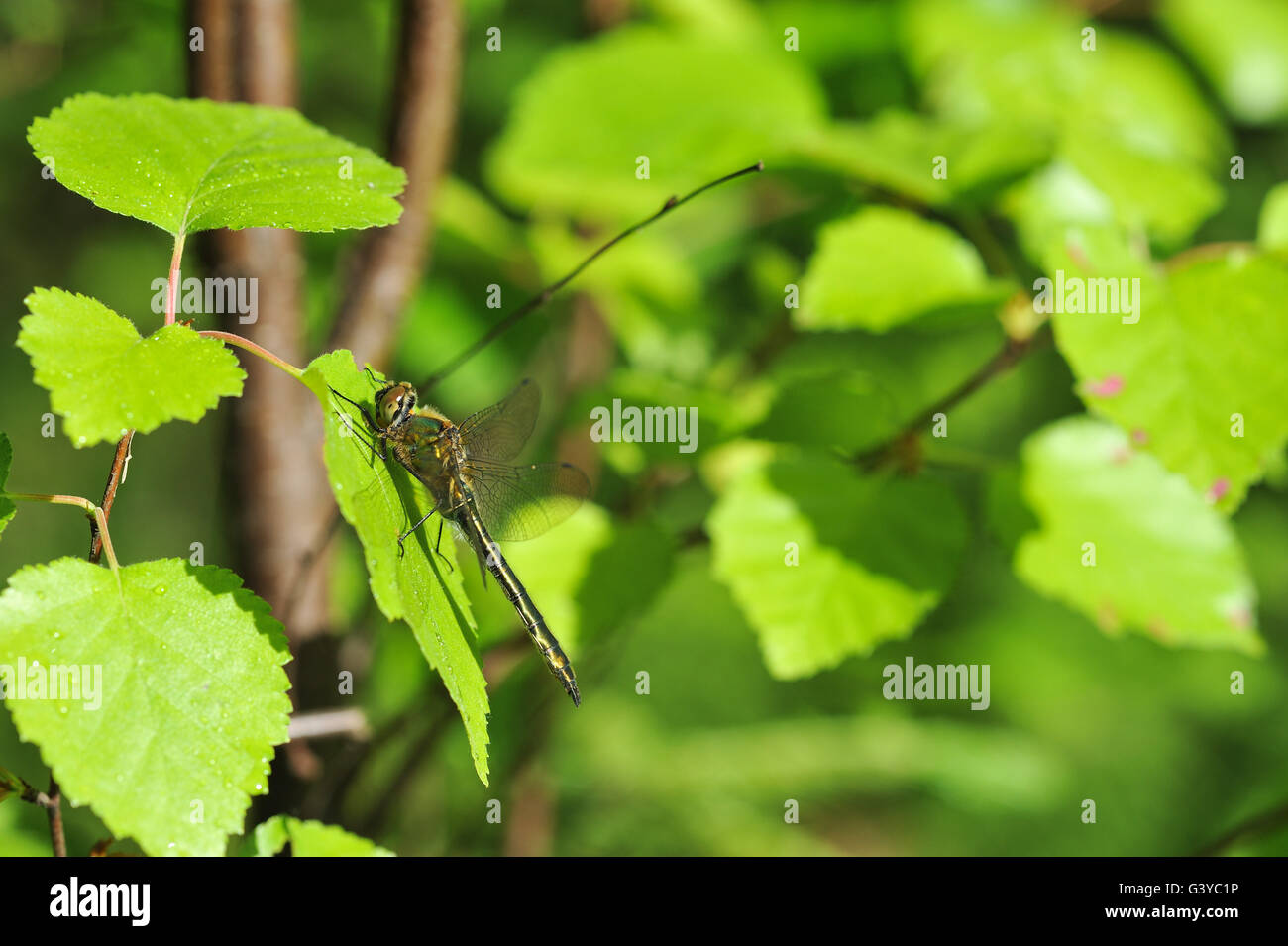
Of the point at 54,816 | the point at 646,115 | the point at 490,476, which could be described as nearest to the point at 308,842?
the point at 54,816

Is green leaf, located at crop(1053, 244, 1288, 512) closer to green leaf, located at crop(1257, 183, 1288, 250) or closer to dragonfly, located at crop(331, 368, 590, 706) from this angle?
green leaf, located at crop(1257, 183, 1288, 250)

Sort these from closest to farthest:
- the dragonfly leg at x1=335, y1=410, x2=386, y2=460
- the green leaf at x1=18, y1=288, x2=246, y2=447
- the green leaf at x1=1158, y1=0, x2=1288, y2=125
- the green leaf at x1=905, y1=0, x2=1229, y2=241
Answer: the green leaf at x1=18, y1=288, x2=246, y2=447, the dragonfly leg at x1=335, y1=410, x2=386, y2=460, the green leaf at x1=905, y1=0, x2=1229, y2=241, the green leaf at x1=1158, y1=0, x2=1288, y2=125

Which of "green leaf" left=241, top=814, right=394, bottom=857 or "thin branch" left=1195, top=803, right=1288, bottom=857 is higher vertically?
"green leaf" left=241, top=814, right=394, bottom=857

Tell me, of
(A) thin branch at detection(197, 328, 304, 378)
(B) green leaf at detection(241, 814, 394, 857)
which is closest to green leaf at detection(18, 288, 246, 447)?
(A) thin branch at detection(197, 328, 304, 378)

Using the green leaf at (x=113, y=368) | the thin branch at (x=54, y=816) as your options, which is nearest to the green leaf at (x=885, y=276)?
the green leaf at (x=113, y=368)

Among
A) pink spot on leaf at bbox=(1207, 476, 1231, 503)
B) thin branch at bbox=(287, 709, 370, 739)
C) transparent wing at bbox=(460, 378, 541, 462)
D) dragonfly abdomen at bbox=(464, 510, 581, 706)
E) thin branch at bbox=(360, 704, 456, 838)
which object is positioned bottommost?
thin branch at bbox=(360, 704, 456, 838)

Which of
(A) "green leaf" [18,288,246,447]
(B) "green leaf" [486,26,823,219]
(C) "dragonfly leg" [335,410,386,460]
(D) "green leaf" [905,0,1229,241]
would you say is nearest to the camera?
(A) "green leaf" [18,288,246,447]

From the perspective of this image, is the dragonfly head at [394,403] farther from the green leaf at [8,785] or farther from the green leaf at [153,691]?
the green leaf at [8,785]
